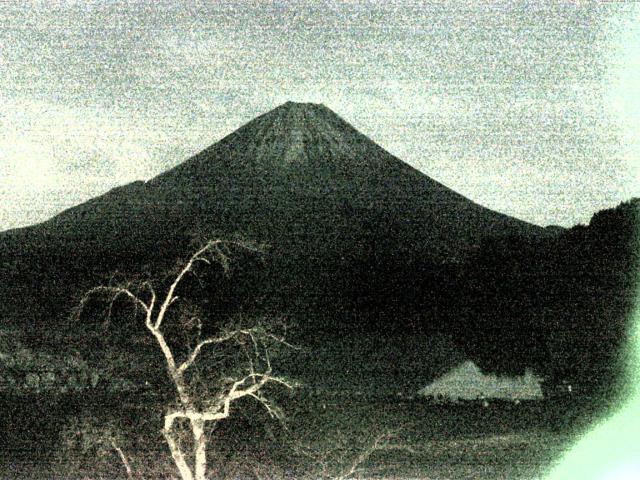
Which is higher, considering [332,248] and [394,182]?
[394,182]

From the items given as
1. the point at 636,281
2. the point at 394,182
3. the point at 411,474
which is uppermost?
the point at 394,182

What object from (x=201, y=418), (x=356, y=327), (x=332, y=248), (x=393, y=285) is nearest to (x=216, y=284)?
(x=356, y=327)

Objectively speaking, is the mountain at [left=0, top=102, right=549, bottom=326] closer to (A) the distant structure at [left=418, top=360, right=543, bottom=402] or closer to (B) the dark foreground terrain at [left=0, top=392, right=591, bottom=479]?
(A) the distant structure at [left=418, top=360, right=543, bottom=402]

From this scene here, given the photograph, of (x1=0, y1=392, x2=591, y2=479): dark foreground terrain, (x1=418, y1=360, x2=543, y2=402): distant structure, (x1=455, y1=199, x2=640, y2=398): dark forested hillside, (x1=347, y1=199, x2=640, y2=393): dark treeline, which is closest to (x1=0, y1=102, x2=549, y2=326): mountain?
(x1=347, y1=199, x2=640, y2=393): dark treeline

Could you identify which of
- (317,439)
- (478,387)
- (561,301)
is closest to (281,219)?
(561,301)

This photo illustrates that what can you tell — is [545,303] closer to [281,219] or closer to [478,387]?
[478,387]

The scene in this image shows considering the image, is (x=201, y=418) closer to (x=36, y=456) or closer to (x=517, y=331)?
(x=36, y=456)
